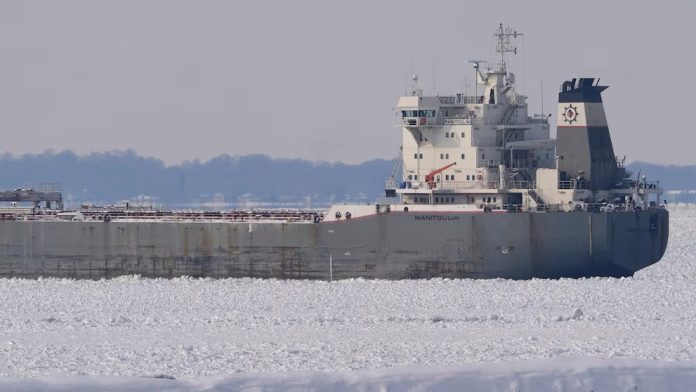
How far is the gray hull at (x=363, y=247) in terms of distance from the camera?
41469 millimetres

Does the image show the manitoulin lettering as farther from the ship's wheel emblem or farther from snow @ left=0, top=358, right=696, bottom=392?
snow @ left=0, top=358, right=696, bottom=392

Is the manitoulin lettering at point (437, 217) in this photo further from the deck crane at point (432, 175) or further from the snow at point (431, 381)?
the snow at point (431, 381)

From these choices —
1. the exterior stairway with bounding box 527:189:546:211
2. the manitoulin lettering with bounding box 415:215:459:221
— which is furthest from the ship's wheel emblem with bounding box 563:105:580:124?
the manitoulin lettering with bounding box 415:215:459:221

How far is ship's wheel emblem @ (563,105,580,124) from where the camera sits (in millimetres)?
43281

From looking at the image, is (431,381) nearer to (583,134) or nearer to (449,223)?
(449,223)

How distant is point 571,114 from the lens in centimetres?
4331

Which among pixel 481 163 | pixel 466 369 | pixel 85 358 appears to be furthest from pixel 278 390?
pixel 481 163

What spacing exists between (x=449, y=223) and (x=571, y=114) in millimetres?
5259

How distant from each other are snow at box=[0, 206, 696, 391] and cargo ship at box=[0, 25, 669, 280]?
103cm

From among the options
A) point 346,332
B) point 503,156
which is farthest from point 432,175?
point 346,332

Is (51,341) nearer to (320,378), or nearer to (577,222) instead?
(320,378)

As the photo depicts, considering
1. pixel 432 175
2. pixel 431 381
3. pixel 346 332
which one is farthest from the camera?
pixel 432 175

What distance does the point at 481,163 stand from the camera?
4431 cm

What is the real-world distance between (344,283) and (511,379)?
19600 millimetres
